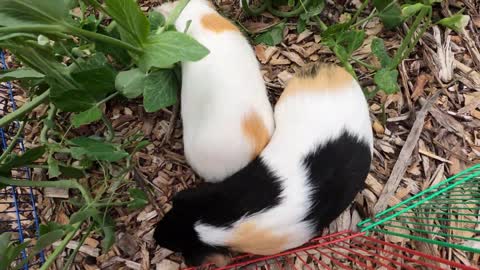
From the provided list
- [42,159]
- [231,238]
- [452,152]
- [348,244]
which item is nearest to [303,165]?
[231,238]

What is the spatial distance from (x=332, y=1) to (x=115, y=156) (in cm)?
115

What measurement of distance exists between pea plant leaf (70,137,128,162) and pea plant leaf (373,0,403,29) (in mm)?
1110

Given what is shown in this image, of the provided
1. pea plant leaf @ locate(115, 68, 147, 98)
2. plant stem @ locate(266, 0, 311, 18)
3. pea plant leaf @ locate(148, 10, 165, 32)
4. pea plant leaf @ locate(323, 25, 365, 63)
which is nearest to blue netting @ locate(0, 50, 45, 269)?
pea plant leaf @ locate(115, 68, 147, 98)

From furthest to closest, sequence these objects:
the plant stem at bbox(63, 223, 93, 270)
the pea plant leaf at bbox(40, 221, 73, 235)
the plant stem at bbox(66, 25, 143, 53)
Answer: the plant stem at bbox(63, 223, 93, 270) < the pea plant leaf at bbox(40, 221, 73, 235) < the plant stem at bbox(66, 25, 143, 53)

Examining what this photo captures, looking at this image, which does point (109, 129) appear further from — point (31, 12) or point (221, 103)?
point (31, 12)

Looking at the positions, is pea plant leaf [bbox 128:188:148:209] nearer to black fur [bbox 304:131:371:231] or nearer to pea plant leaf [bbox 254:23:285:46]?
black fur [bbox 304:131:371:231]

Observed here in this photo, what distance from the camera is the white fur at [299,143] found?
1456 mm

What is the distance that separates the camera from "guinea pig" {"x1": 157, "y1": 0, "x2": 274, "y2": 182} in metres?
1.49

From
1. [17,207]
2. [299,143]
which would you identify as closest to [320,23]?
[299,143]

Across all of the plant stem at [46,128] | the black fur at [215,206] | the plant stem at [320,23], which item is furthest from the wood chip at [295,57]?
the plant stem at [46,128]

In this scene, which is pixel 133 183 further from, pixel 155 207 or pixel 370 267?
pixel 370 267

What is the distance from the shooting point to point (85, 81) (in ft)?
4.72

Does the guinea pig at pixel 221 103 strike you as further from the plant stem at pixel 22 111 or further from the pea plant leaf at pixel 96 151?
the plant stem at pixel 22 111

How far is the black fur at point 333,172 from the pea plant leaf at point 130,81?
1.93 feet
